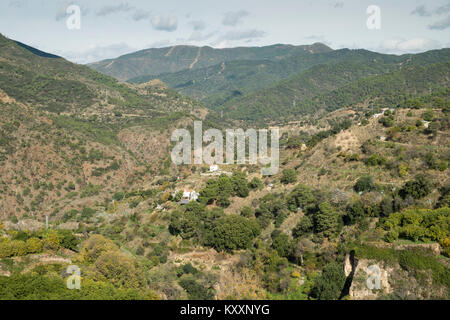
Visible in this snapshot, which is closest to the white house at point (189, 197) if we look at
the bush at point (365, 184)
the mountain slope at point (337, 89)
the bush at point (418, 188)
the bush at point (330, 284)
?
the bush at point (365, 184)

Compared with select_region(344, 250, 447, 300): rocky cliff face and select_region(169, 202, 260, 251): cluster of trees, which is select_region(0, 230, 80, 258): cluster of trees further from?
select_region(344, 250, 447, 300): rocky cliff face

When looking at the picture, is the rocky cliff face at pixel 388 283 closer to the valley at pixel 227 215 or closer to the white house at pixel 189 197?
the valley at pixel 227 215

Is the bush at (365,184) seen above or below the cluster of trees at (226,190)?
above

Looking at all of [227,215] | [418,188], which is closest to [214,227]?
[227,215]

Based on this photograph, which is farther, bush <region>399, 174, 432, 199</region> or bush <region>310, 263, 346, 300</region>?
bush <region>399, 174, 432, 199</region>

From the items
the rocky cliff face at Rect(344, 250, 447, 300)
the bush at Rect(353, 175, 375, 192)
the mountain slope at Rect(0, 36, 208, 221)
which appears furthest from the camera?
the mountain slope at Rect(0, 36, 208, 221)

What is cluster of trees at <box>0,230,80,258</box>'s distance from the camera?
2838cm

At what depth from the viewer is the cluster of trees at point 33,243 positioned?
28375 millimetres

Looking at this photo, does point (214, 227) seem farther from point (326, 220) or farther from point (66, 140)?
point (66, 140)

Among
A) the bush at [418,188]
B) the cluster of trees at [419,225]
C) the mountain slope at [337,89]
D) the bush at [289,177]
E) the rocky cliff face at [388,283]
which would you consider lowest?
the rocky cliff face at [388,283]

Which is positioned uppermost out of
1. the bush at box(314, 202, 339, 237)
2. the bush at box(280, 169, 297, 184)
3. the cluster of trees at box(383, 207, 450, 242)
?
the bush at box(280, 169, 297, 184)

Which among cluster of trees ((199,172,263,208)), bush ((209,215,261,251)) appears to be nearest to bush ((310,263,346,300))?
bush ((209,215,261,251))
